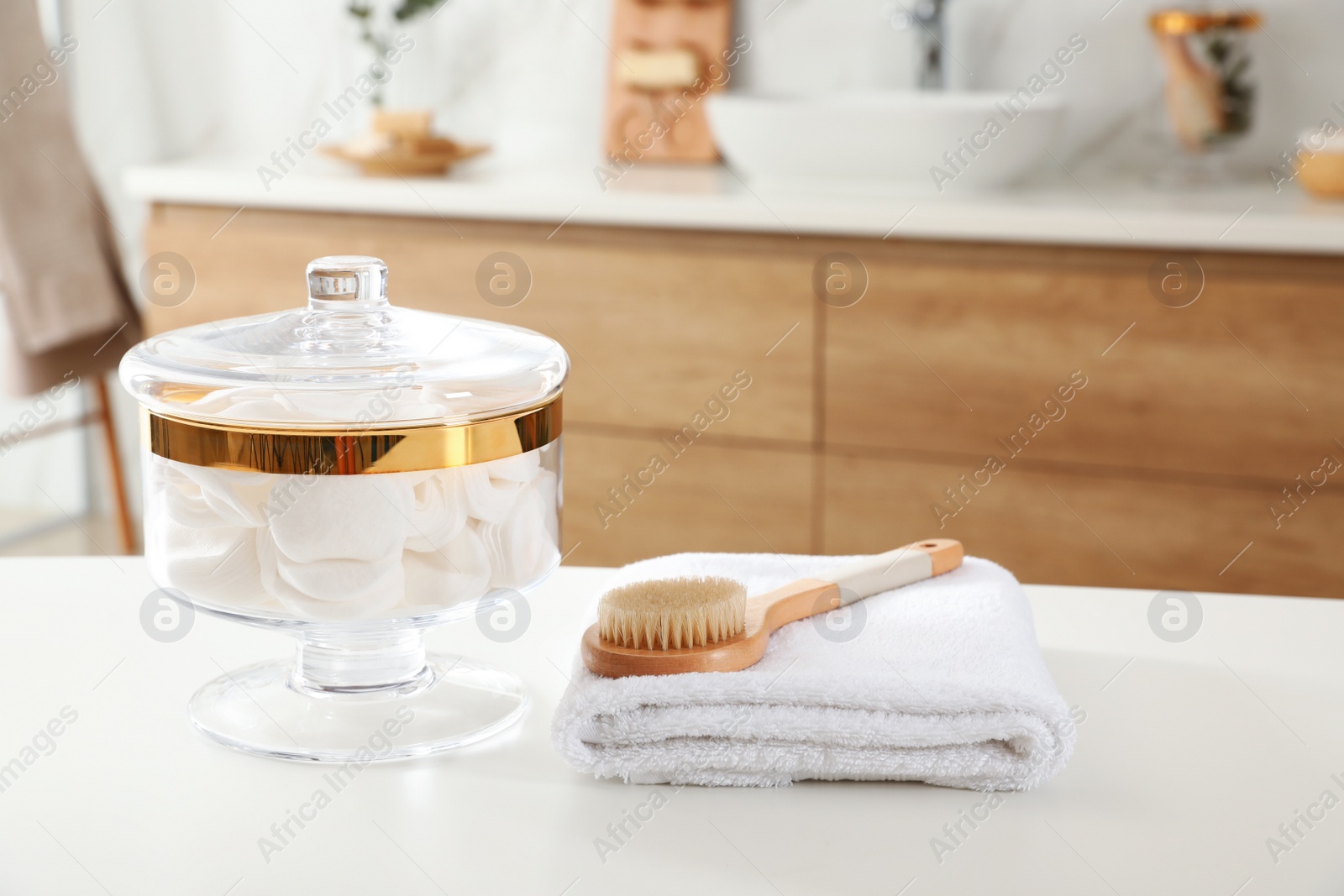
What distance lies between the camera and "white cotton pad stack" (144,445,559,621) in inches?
21.6

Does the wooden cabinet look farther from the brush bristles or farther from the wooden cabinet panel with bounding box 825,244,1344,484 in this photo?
the brush bristles

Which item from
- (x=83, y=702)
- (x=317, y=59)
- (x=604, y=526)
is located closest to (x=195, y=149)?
(x=317, y=59)

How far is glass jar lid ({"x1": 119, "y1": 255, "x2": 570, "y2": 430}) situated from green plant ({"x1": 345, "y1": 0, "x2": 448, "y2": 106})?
5.59ft

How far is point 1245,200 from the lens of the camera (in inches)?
69.3

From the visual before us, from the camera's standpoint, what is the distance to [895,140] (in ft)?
5.74

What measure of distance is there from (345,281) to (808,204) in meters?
1.22

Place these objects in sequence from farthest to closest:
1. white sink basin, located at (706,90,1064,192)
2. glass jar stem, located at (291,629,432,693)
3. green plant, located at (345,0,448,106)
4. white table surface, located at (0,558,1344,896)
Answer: green plant, located at (345,0,448,106)
white sink basin, located at (706,90,1064,192)
glass jar stem, located at (291,629,432,693)
white table surface, located at (0,558,1344,896)

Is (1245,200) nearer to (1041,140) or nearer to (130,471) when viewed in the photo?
(1041,140)

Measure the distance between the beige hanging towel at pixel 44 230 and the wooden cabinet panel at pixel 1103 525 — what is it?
1235mm

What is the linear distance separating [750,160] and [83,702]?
1373 millimetres

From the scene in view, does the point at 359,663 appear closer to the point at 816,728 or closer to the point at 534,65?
the point at 816,728

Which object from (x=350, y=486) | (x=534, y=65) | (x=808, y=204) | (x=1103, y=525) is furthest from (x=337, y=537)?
(x=534, y=65)

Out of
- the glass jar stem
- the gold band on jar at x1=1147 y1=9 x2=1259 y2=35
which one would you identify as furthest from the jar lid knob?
the gold band on jar at x1=1147 y1=9 x2=1259 y2=35

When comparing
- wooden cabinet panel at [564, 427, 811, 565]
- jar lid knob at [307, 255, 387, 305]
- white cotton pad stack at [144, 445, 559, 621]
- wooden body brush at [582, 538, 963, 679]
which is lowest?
wooden cabinet panel at [564, 427, 811, 565]
